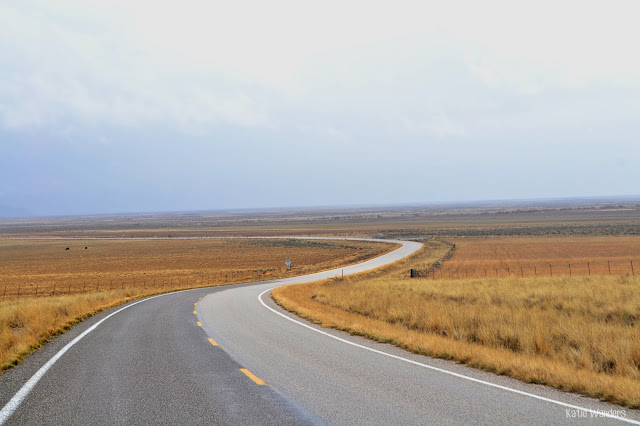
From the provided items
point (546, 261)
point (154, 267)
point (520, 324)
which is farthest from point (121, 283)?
point (546, 261)

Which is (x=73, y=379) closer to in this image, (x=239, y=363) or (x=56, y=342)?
(x=239, y=363)

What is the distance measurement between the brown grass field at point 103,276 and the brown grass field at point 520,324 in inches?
308

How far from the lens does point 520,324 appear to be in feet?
42.9

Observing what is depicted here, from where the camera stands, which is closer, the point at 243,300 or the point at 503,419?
the point at 503,419

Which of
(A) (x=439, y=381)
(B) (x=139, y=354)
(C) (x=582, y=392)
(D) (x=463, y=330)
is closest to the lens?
(C) (x=582, y=392)

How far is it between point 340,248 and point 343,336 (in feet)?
215

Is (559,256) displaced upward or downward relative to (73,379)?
downward

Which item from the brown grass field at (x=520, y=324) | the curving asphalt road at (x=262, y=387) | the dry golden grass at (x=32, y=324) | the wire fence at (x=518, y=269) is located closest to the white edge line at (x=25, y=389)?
the curving asphalt road at (x=262, y=387)

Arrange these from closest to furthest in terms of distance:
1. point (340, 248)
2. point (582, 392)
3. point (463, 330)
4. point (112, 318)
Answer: point (582, 392), point (463, 330), point (112, 318), point (340, 248)

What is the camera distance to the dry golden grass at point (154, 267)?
41.1 metres

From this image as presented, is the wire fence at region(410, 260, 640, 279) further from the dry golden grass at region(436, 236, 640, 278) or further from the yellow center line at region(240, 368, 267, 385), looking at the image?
the yellow center line at region(240, 368, 267, 385)

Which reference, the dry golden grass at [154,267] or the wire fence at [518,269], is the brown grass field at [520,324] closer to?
the wire fence at [518,269]

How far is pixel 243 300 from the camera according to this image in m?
22.8

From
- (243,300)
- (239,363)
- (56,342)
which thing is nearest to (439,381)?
(239,363)
